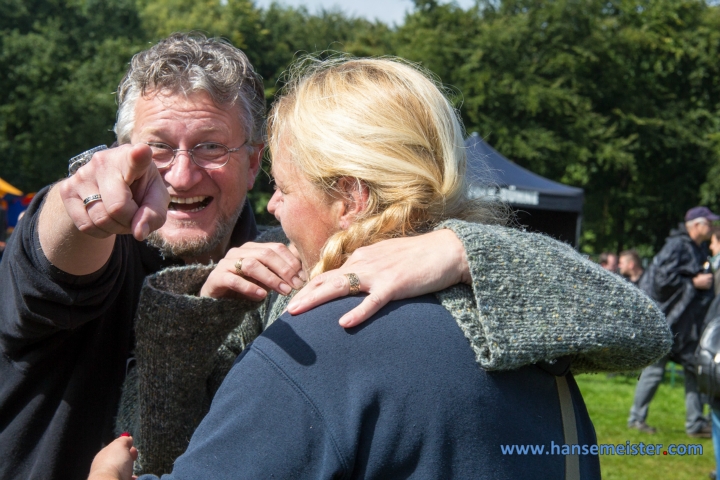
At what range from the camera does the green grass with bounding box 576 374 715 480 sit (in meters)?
6.55

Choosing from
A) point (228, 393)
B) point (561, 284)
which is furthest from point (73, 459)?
point (561, 284)

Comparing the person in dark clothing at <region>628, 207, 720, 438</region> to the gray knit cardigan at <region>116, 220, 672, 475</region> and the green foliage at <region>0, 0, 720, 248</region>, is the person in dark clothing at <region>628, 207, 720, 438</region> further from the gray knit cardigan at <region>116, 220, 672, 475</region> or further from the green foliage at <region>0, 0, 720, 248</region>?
the green foliage at <region>0, 0, 720, 248</region>

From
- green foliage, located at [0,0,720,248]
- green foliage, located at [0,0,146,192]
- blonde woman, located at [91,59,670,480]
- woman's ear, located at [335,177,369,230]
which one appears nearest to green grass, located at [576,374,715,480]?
blonde woman, located at [91,59,670,480]

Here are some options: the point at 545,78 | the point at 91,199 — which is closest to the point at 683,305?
the point at 91,199

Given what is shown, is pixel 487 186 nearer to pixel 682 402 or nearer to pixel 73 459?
pixel 73 459

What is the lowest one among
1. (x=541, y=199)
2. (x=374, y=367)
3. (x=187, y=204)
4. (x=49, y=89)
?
(x=49, y=89)

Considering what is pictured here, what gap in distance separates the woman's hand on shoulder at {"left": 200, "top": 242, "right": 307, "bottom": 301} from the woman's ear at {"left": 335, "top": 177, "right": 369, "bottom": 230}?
17 cm

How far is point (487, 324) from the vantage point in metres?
1.30

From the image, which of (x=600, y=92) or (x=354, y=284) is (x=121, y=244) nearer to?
(x=354, y=284)

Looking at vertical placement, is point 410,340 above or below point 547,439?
above

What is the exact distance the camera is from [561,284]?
4.62 feet

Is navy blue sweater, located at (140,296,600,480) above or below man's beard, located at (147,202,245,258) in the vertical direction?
above

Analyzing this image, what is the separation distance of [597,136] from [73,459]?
26940 mm

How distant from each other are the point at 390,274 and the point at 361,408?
0.26 m
